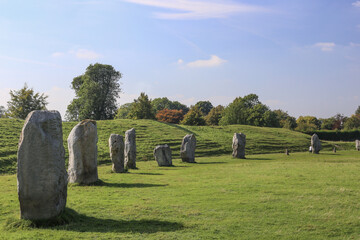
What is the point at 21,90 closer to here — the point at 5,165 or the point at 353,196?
the point at 5,165

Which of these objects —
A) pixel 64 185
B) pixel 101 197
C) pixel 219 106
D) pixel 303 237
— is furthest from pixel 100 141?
pixel 219 106

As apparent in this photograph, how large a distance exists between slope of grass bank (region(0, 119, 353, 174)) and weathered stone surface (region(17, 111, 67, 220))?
2010cm

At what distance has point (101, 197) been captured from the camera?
15.4m

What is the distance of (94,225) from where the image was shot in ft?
36.3

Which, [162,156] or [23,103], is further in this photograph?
[23,103]

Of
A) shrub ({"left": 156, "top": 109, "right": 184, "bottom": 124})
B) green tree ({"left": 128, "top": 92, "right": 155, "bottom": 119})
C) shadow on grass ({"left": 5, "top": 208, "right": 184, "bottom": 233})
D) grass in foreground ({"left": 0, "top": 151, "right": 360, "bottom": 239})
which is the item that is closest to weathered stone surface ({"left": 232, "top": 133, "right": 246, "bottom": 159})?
grass in foreground ({"left": 0, "top": 151, "right": 360, "bottom": 239})

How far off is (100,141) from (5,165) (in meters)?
15.4

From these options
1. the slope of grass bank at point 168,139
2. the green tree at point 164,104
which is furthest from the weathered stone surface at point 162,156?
the green tree at point 164,104

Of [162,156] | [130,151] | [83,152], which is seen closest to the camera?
[83,152]

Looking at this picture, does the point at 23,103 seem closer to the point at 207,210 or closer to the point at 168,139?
the point at 168,139

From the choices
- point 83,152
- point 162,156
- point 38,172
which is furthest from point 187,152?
point 38,172

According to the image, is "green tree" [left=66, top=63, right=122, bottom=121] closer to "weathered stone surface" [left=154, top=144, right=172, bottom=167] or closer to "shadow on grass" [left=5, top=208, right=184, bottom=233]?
"weathered stone surface" [left=154, top=144, right=172, bottom=167]

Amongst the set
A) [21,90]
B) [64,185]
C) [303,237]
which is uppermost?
[21,90]

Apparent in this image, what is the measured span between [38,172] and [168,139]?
37.5 m
